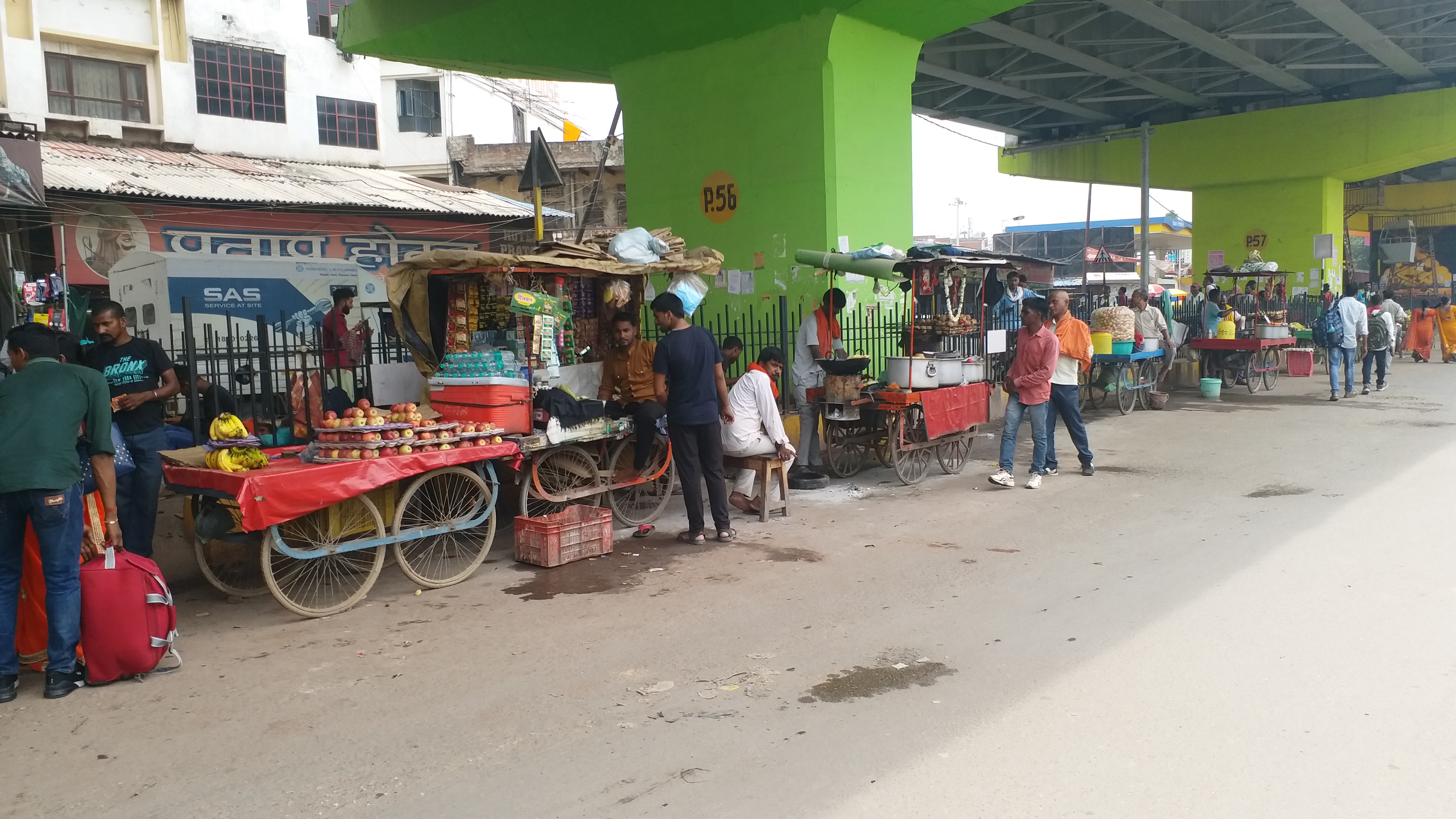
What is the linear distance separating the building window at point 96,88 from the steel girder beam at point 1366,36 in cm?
2327

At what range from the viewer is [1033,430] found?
941 cm

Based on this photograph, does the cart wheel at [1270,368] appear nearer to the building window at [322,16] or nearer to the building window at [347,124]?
the building window at [347,124]

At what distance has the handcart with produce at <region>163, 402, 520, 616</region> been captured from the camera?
5602 millimetres

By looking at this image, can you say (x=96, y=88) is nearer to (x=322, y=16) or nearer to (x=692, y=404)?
(x=322, y=16)

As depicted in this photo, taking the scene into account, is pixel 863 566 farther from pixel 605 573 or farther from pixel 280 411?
pixel 280 411

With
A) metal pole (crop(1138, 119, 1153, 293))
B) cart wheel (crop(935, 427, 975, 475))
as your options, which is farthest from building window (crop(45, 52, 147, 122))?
metal pole (crop(1138, 119, 1153, 293))

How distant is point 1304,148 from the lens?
23.1 meters

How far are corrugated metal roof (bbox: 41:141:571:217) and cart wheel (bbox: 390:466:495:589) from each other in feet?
40.9

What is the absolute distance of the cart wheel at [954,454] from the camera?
10.0 metres

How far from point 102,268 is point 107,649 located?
1497 centimetres

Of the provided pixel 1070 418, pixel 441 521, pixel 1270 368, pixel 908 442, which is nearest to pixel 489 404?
pixel 441 521

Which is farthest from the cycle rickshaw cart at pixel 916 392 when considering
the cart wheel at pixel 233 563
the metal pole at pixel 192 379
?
the metal pole at pixel 192 379

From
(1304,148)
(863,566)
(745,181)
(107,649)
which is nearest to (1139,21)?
(1304,148)

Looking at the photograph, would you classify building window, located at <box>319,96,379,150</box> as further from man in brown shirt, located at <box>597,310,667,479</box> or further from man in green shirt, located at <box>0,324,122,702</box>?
man in green shirt, located at <box>0,324,122,702</box>
